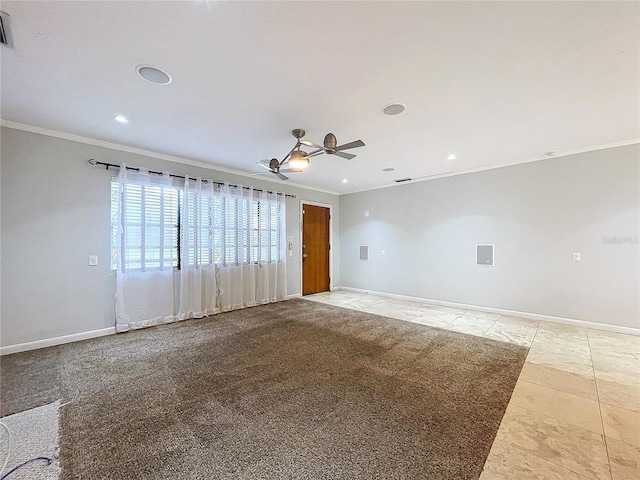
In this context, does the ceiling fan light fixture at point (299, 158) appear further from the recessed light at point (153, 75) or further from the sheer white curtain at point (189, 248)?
the sheer white curtain at point (189, 248)

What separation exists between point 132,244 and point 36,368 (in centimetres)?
176

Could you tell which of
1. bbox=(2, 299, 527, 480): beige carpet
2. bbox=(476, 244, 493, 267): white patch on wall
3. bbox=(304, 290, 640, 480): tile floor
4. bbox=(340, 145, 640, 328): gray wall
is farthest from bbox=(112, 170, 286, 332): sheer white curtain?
bbox=(476, 244, 493, 267): white patch on wall

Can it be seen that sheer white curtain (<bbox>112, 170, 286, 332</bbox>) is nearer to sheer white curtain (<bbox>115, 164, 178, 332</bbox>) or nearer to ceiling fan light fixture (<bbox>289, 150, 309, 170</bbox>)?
sheer white curtain (<bbox>115, 164, 178, 332</bbox>)

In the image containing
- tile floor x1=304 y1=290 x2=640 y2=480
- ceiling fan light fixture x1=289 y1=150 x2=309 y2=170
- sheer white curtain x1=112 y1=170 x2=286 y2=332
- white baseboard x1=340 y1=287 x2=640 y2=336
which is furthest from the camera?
sheer white curtain x1=112 y1=170 x2=286 y2=332

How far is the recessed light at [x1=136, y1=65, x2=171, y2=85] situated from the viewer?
7.02 ft

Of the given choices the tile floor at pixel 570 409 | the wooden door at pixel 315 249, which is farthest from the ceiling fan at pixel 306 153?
the wooden door at pixel 315 249

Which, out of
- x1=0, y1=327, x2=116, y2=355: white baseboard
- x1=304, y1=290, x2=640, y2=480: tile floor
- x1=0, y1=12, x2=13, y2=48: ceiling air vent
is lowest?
x1=304, y1=290, x2=640, y2=480: tile floor

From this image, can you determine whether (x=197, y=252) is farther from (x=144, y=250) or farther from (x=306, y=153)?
(x=306, y=153)

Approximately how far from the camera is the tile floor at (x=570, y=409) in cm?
155

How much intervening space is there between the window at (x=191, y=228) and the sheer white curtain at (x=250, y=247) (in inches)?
0.7

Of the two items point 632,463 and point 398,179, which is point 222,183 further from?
point 632,463

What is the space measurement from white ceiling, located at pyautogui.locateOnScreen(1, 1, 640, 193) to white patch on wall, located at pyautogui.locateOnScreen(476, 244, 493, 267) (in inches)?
78.8

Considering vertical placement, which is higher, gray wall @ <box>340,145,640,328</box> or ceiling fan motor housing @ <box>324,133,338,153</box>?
ceiling fan motor housing @ <box>324,133,338,153</box>

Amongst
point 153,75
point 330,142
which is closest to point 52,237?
point 153,75
